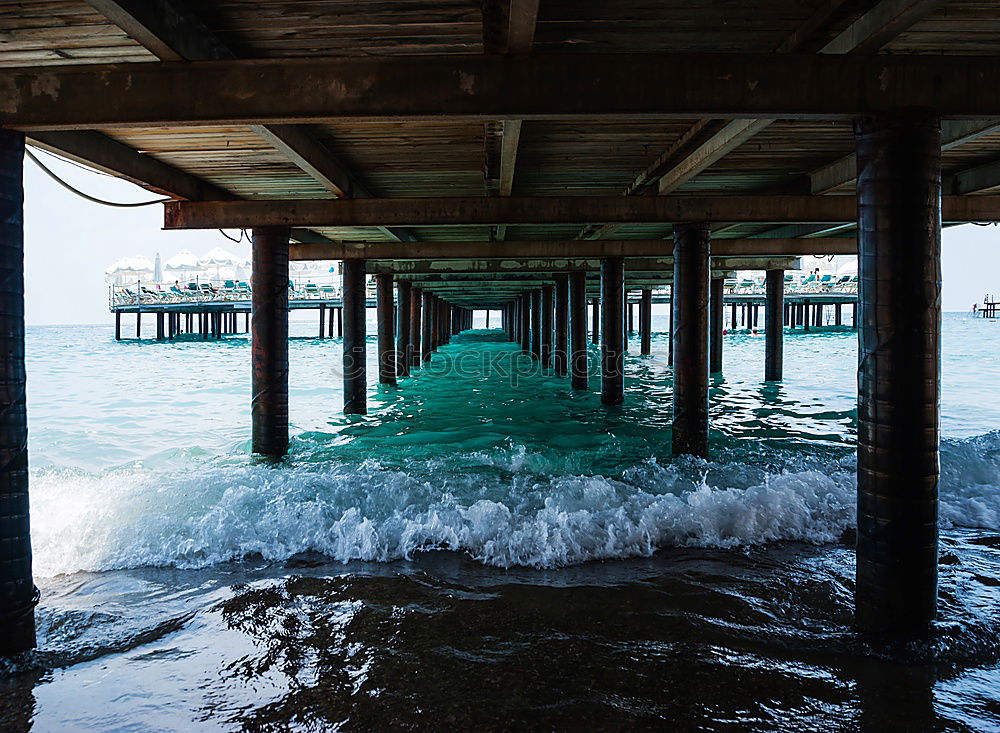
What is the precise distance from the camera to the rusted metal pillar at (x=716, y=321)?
2077 cm

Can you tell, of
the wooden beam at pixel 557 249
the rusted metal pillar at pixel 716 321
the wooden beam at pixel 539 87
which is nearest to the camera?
the wooden beam at pixel 539 87

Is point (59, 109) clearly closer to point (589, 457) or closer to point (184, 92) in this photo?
point (184, 92)

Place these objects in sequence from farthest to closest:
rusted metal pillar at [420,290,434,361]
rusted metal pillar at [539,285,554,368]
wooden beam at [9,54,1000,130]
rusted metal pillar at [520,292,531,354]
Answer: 1. rusted metal pillar at [520,292,531,354]
2. rusted metal pillar at [420,290,434,361]
3. rusted metal pillar at [539,285,554,368]
4. wooden beam at [9,54,1000,130]

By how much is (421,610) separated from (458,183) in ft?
19.3

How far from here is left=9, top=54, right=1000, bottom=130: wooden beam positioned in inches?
157

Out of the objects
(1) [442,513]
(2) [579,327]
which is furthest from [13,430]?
(2) [579,327]

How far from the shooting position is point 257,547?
618 centimetres

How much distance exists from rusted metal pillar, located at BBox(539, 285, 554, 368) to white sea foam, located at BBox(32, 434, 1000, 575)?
59.8 ft

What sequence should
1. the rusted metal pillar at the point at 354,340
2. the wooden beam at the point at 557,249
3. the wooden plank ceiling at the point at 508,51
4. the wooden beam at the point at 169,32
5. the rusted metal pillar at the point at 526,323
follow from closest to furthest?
the wooden beam at the point at 169,32
the wooden plank ceiling at the point at 508,51
the wooden beam at the point at 557,249
the rusted metal pillar at the point at 354,340
the rusted metal pillar at the point at 526,323

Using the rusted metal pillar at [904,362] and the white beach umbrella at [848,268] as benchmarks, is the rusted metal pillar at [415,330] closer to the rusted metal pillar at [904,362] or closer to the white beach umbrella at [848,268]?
the rusted metal pillar at [904,362]

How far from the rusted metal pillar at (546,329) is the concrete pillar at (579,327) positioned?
8.21 m

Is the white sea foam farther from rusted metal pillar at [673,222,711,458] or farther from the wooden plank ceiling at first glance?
the wooden plank ceiling

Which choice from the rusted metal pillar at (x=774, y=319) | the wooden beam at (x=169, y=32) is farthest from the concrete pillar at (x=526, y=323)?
the wooden beam at (x=169, y=32)

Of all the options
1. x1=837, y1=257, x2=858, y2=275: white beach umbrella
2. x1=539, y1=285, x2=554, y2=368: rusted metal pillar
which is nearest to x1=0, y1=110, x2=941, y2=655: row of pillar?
x1=539, y1=285, x2=554, y2=368: rusted metal pillar
